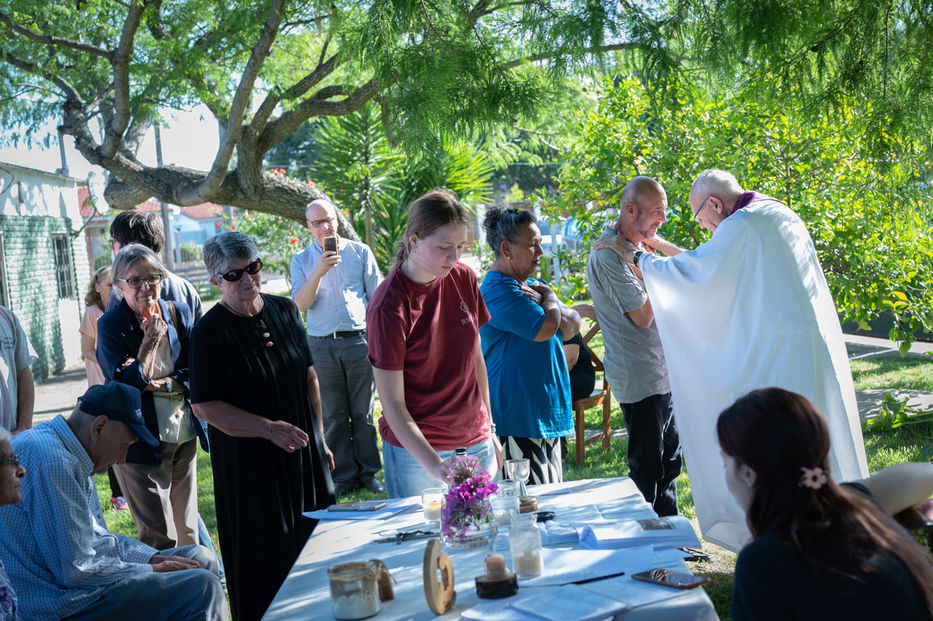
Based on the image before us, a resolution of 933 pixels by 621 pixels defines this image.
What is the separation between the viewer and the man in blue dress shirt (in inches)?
250

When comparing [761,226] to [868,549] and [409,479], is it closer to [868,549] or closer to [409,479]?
[409,479]

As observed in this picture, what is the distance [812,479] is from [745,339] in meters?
2.13

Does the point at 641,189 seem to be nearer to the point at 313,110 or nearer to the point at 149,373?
the point at 149,373

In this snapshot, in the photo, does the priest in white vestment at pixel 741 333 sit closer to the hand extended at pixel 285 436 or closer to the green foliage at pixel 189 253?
the hand extended at pixel 285 436

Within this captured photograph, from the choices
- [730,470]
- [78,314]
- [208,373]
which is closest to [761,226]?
[730,470]

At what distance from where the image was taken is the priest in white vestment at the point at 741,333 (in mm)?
3711

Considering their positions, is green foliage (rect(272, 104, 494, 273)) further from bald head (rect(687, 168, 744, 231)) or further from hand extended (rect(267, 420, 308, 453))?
hand extended (rect(267, 420, 308, 453))

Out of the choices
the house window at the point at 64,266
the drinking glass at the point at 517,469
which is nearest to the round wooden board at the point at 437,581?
the drinking glass at the point at 517,469

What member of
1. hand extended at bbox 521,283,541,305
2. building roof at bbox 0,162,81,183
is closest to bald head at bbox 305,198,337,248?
hand extended at bbox 521,283,541,305

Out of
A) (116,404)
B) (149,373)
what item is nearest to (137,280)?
(149,373)

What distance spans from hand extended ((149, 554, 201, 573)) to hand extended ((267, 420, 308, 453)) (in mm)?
551

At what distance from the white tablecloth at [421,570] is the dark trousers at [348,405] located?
3.19 m

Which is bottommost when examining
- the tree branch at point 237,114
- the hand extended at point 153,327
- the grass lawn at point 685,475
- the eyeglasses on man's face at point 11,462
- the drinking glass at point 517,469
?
the grass lawn at point 685,475

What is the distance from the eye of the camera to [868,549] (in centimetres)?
182
